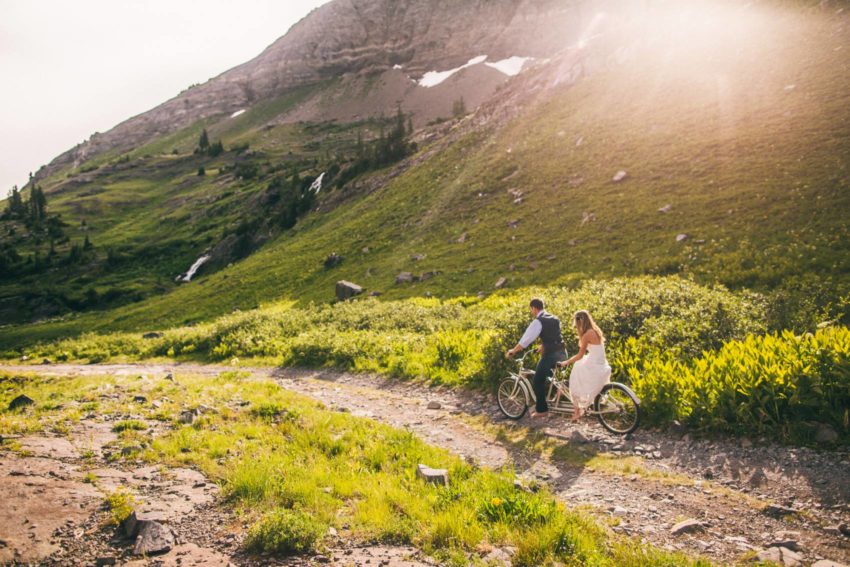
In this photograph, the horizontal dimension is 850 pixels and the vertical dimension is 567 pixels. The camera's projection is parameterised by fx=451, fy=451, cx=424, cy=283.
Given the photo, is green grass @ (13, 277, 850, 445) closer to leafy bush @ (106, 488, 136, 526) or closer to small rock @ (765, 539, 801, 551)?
small rock @ (765, 539, 801, 551)

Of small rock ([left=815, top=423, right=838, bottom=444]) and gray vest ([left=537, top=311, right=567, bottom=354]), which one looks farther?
gray vest ([left=537, top=311, right=567, bottom=354])

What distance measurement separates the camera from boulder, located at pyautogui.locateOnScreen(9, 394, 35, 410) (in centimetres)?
1348

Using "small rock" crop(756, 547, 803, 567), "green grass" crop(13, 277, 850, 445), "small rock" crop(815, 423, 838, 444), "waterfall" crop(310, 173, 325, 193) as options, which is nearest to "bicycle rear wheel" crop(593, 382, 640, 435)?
"green grass" crop(13, 277, 850, 445)

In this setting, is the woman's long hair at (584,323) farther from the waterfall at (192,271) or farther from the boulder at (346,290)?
the waterfall at (192,271)

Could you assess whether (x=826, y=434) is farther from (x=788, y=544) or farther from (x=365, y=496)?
(x=365, y=496)

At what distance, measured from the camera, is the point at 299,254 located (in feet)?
197

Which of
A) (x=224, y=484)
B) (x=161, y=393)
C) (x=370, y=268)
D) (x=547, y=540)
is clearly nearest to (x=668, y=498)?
(x=547, y=540)

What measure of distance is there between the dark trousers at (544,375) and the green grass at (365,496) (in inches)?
130

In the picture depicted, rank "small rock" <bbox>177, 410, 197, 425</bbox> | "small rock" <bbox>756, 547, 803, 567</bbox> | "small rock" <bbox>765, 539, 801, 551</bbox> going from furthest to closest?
"small rock" <bbox>177, 410, 197, 425</bbox>, "small rock" <bbox>765, 539, 801, 551</bbox>, "small rock" <bbox>756, 547, 803, 567</bbox>

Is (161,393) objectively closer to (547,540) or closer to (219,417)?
(219,417)

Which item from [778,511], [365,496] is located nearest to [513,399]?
[365,496]

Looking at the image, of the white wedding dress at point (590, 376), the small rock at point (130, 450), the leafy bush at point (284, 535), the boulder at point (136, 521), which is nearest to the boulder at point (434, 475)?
the leafy bush at point (284, 535)

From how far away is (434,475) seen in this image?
8891 mm

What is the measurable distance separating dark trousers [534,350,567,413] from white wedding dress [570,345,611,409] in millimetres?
783
